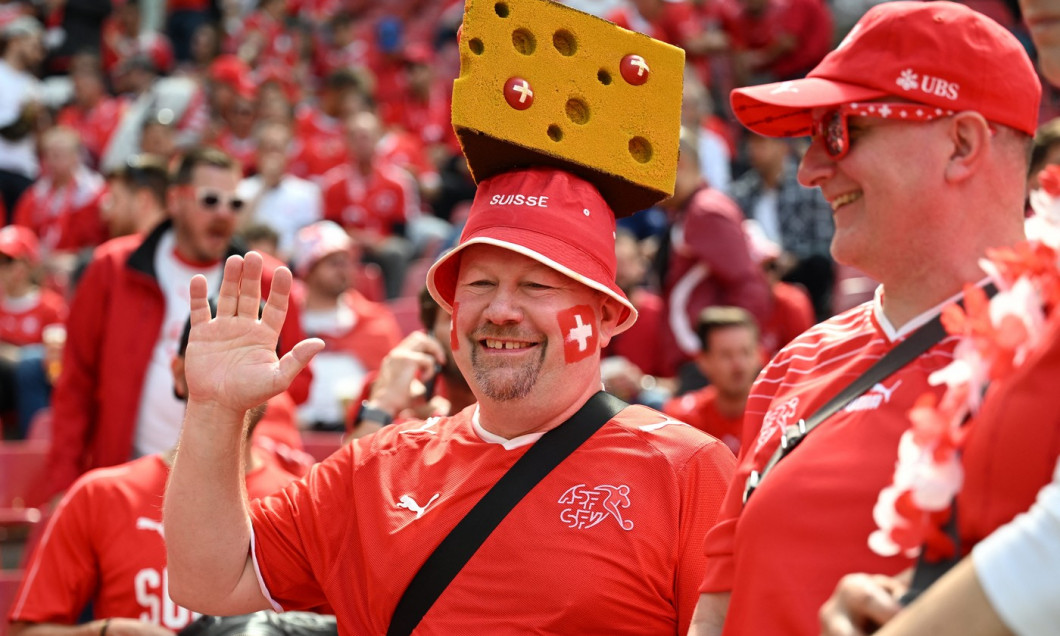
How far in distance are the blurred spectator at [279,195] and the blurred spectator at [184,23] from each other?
5.34m

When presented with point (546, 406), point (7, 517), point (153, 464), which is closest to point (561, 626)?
point (546, 406)

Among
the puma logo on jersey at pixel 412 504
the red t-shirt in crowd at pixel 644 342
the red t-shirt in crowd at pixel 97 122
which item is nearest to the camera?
the puma logo on jersey at pixel 412 504

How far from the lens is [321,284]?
7684 millimetres

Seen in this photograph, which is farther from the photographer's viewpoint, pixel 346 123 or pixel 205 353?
pixel 346 123

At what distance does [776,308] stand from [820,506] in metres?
5.25

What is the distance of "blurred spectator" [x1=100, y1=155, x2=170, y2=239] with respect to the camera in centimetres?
678

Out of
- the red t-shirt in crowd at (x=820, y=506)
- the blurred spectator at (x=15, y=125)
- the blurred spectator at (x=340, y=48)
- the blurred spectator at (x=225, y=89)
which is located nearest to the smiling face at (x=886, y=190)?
the red t-shirt in crowd at (x=820, y=506)

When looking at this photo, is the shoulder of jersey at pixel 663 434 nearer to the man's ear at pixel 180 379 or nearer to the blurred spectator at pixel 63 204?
the man's ear at pixel 180 379

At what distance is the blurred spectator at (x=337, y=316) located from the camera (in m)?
7.43

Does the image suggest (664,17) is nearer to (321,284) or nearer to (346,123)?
(346,123)

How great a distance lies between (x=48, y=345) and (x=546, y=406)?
554 centimetres

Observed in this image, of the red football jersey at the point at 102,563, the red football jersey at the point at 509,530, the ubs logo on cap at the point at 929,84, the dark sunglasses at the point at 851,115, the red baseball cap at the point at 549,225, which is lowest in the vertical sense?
the red football jersey at the point at 102,563

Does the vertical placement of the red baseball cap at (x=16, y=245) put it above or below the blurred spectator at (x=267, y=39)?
below

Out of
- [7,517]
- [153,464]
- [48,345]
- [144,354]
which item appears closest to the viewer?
[153,464]
